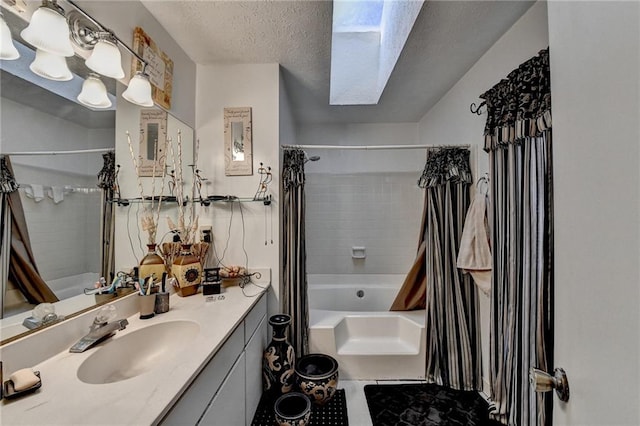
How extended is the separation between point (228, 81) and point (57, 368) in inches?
76.1

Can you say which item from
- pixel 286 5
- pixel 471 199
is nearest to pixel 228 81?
pixel 286 5

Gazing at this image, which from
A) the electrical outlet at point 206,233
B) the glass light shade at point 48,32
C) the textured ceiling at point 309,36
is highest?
the textured ceiling at point 309,36

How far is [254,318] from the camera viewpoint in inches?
61.1

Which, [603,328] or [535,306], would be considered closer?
[603,328]

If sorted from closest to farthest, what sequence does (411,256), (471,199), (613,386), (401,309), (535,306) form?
(613,386)
(535,306)
(471,199)
(401,309)
(411,256)

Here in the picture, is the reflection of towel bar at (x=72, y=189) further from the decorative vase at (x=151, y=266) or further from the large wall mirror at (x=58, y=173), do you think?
the decorative vase at (x=151, y=266)

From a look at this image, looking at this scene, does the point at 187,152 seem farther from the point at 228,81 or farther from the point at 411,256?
the point at 411,256

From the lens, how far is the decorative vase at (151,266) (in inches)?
55.0

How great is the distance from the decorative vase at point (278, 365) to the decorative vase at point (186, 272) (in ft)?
1.89

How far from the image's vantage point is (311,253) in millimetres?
3168

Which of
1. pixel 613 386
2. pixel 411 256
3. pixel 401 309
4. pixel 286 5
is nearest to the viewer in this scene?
pixel 613 386

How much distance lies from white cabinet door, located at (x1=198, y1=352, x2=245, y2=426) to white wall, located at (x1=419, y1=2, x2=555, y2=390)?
5.70 feet

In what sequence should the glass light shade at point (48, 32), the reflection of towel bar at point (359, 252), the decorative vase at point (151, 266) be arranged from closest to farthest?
1. the glass light shade at point (48, 32)
2. the decorative vase at point (151, 266)
3. the reflection of towel bar at point (359, 252)

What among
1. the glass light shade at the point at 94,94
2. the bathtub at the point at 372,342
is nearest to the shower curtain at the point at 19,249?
the glass light shade at the point at 94,94
